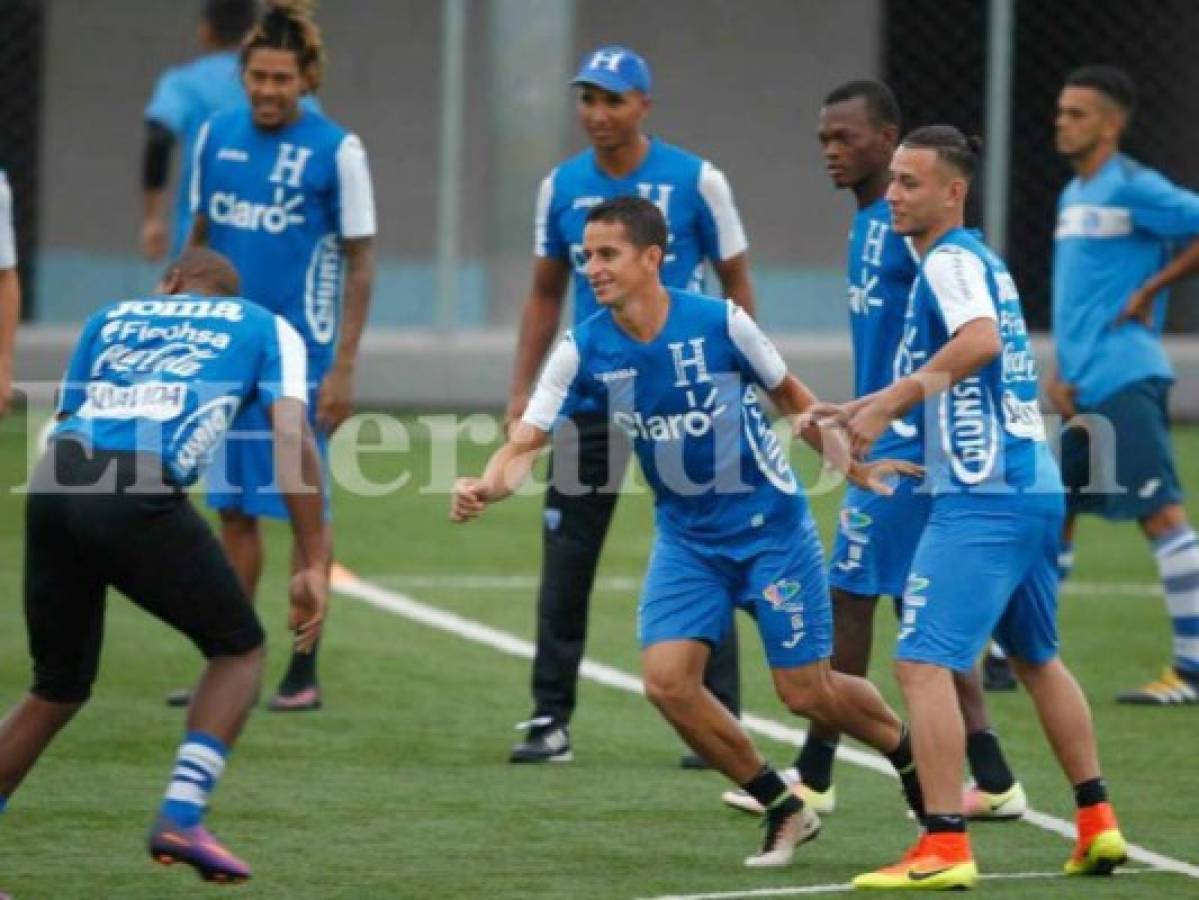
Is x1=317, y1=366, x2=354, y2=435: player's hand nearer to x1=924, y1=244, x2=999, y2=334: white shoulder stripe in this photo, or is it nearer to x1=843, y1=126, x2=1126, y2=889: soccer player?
x1=843, y1=126, x2=1126, y2=889: soccer player

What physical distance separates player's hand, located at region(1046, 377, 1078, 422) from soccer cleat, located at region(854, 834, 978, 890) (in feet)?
12.3

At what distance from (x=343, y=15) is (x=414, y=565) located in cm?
709

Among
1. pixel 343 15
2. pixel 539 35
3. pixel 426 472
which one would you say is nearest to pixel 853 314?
pixel 426 472

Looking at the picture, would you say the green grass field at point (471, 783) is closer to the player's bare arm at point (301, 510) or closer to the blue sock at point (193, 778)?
the blue sock at point (193, 778)

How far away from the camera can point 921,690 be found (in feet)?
24.1

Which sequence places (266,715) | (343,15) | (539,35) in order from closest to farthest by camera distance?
(266,715), (539,35), (343,15)

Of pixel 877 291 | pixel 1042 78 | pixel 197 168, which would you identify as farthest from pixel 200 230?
pixel 1042 78

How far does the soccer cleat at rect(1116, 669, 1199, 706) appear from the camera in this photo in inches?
411

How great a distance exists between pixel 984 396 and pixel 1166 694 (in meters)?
3.45

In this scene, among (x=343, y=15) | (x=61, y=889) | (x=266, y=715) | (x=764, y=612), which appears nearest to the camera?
(x=61, y=889)

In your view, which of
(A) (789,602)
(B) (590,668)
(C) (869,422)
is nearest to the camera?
(C) (869,422)

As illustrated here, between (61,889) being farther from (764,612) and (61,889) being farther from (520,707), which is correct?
(520,707)

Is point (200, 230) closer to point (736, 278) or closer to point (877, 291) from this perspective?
point (736, 278)

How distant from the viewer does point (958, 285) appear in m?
7.27
